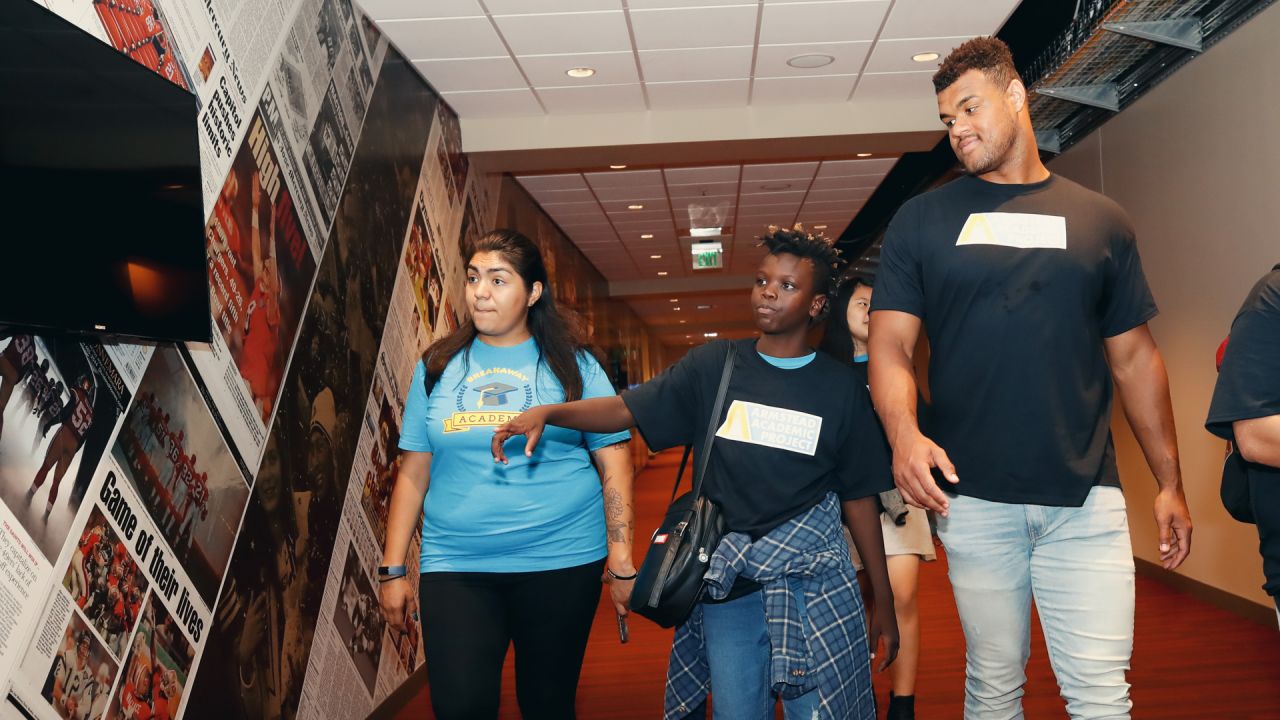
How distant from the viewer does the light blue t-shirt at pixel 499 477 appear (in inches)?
87.9

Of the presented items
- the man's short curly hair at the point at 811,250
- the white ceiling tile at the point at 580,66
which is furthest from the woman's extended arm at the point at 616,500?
the white ceiling tile at the point at 580,66

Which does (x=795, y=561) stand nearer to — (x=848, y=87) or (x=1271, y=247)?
(x=1271, y=247)

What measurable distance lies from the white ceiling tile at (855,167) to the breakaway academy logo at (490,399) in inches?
233

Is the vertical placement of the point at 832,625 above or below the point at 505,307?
→ below

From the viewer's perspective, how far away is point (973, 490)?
1934mm

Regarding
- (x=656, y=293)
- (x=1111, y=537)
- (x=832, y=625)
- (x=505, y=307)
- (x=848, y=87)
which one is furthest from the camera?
(x=656, y=293)

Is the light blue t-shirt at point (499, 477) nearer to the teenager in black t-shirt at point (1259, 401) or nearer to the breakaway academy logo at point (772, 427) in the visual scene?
the breakaway academy logo at point (772, 427)

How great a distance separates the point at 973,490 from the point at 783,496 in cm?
43

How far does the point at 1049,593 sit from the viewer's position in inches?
76.1

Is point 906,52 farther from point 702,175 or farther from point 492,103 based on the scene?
point 702,175

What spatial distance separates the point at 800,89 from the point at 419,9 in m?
2.42

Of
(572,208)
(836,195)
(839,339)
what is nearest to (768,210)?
(836,195)

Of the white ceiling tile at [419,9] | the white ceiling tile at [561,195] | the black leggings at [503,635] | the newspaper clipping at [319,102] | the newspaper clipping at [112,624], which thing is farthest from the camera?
the white ceiling tile at [561,195]

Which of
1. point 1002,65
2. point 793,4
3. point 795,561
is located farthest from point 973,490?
point 793,4
